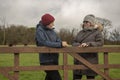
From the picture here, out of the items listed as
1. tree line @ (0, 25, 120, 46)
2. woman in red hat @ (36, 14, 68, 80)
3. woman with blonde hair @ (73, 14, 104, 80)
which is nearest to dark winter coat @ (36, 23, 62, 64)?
woman in red hat @ (36, 14, 68, 80)

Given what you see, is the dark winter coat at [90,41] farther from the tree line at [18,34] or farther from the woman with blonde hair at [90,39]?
the tree line at [18,34]

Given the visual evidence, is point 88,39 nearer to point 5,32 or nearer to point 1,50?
point 1,50

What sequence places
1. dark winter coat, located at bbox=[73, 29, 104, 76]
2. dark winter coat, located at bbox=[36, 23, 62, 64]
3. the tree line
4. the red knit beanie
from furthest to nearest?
1. the tree line
2. dark winter coat, located at bbox=[73, 29, 104, 76]
3. the red knit beanie
4. dark winter coat, located at bbox=[36, 23, 62, 64]

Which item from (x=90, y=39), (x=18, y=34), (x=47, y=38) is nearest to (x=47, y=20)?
(x=47, y=38)

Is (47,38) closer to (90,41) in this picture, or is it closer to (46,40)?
(46,40)

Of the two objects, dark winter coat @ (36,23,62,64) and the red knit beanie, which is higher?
the red knit beanie

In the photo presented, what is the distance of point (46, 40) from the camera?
742cm

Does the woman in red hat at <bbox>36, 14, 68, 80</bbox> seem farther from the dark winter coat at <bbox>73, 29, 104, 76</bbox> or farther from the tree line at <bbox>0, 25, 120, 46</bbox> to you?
the tree line at <bbox>0, 25, 120, 46</bbox>

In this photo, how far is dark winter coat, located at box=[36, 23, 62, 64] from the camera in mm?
7367

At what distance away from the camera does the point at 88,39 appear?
25.6ft

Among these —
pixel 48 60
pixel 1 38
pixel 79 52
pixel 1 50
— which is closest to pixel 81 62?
pixel 79 52

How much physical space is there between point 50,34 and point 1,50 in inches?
43.7

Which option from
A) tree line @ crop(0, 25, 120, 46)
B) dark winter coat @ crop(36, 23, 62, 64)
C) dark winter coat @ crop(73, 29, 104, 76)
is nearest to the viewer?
dark winter coat @ crop(36, 23, 62, 64)

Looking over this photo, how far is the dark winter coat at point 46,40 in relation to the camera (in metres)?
7.37
